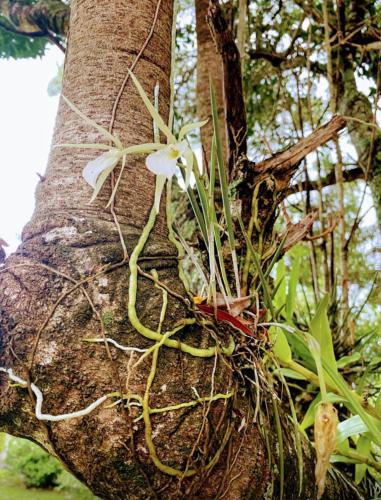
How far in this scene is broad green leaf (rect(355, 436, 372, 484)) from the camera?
0.67 m

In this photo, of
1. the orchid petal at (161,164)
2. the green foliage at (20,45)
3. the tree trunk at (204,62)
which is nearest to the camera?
the orchid petal at (161,164)

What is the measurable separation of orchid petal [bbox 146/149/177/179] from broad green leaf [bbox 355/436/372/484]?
0.53 m

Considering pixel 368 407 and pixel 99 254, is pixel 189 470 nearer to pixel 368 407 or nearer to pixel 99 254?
pixel 99 254

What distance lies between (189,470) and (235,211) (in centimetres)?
33

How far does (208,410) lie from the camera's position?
406mm

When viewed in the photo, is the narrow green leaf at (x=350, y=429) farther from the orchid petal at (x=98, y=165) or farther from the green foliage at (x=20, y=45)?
the green foliage at (x=20, y=45)

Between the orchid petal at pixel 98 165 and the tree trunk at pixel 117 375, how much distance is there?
9 centimetres

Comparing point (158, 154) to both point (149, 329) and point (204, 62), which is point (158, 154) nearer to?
point (149, 329)

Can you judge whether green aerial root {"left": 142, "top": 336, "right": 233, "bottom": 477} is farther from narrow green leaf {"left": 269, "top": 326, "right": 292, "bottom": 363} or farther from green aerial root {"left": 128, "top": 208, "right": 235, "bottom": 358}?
narrow green leaf {"left": 269, "top": 326, "right": 292, "bottom": 363}

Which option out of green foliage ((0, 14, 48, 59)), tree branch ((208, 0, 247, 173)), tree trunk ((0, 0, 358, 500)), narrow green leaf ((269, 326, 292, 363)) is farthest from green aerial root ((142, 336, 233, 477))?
green foliage ((0, 14, 48, 59))

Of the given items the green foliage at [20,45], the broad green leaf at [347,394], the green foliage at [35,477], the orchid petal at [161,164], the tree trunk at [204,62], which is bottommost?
the green foliage at [35,477]

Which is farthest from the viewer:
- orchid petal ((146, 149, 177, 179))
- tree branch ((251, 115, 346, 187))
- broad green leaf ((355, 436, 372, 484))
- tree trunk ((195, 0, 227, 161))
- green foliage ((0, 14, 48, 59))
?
green foliage ((0, 14, 48, 59))

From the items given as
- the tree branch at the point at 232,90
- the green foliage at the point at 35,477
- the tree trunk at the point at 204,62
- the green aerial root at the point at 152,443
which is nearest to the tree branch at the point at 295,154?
the tree branch at the point at 232,90

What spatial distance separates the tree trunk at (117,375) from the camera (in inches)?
15.5
